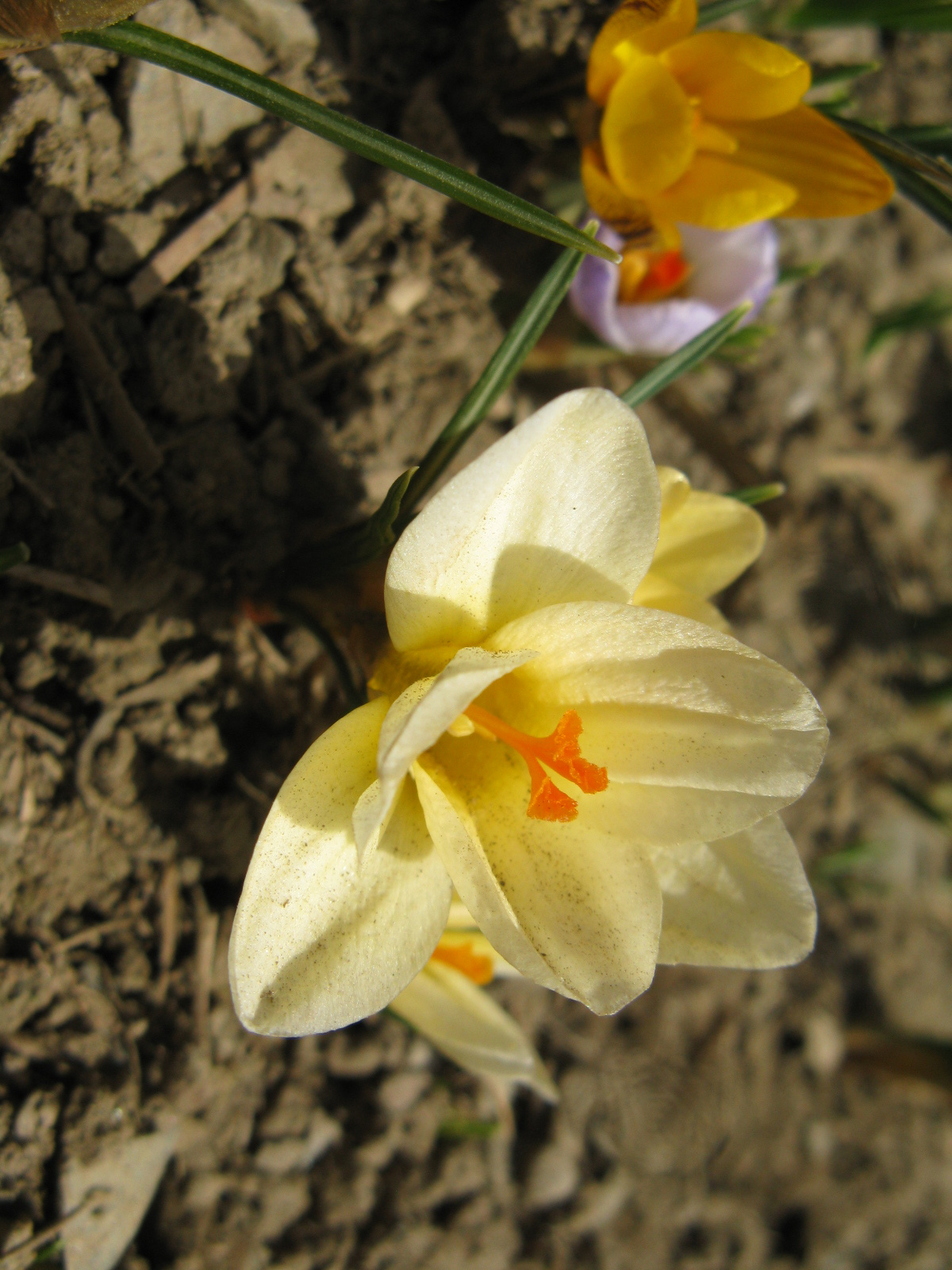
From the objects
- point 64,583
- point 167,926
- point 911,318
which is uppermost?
point 64,583

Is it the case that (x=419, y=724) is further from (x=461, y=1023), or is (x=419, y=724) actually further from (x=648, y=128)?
(x=648, y=128)

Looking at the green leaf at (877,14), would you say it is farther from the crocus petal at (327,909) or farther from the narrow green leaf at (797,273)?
the crocus petal at (327,909)

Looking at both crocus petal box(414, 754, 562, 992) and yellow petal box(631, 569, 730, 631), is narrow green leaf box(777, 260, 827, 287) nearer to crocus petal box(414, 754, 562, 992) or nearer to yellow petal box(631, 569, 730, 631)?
yellow petal box(631, 569, 730, 631)

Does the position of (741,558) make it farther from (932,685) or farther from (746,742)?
(932,685)

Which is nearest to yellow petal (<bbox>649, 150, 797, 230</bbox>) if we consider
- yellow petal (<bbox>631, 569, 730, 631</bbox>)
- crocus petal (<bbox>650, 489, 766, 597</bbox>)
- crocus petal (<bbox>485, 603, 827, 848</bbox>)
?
crocus petal (<bbox>650, 489, 766, 597</bbox>)

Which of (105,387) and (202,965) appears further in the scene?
(202,965)

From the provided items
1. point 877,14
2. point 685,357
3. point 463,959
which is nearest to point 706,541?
point 685,357
